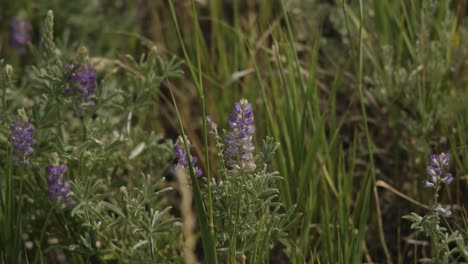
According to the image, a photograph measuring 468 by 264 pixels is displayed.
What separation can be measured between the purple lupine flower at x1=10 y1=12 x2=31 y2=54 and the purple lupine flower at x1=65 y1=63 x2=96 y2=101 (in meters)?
1.20

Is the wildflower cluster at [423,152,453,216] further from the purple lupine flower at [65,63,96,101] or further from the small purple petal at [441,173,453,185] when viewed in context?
the purple lupine flower at [65,63,96,101]

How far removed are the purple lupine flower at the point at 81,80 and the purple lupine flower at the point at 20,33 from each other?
1204 mm

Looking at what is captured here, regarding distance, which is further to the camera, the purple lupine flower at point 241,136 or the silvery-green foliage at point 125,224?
the silvery-green foliage at point 125,224

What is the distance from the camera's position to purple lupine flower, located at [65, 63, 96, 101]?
2178mm

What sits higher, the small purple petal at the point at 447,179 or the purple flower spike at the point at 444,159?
the purple flower spike at the point at 444,159

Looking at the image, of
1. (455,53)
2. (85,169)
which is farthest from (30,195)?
(455,53)

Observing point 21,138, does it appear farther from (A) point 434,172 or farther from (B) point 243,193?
(A) point 434,172

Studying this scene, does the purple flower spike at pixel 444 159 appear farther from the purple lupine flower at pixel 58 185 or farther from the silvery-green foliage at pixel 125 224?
the purple lupine flower at pixel 58 185

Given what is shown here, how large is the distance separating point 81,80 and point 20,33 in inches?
51.1

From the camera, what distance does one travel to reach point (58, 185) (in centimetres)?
201

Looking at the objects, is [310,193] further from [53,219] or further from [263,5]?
[263,5]

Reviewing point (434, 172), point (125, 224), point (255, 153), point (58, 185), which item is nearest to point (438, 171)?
point (434, 172)

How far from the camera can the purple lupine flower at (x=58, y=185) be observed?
6.50 feet

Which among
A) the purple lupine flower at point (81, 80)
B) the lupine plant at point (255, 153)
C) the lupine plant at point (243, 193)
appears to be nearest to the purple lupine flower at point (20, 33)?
the lupine plant at point (255, 153)
